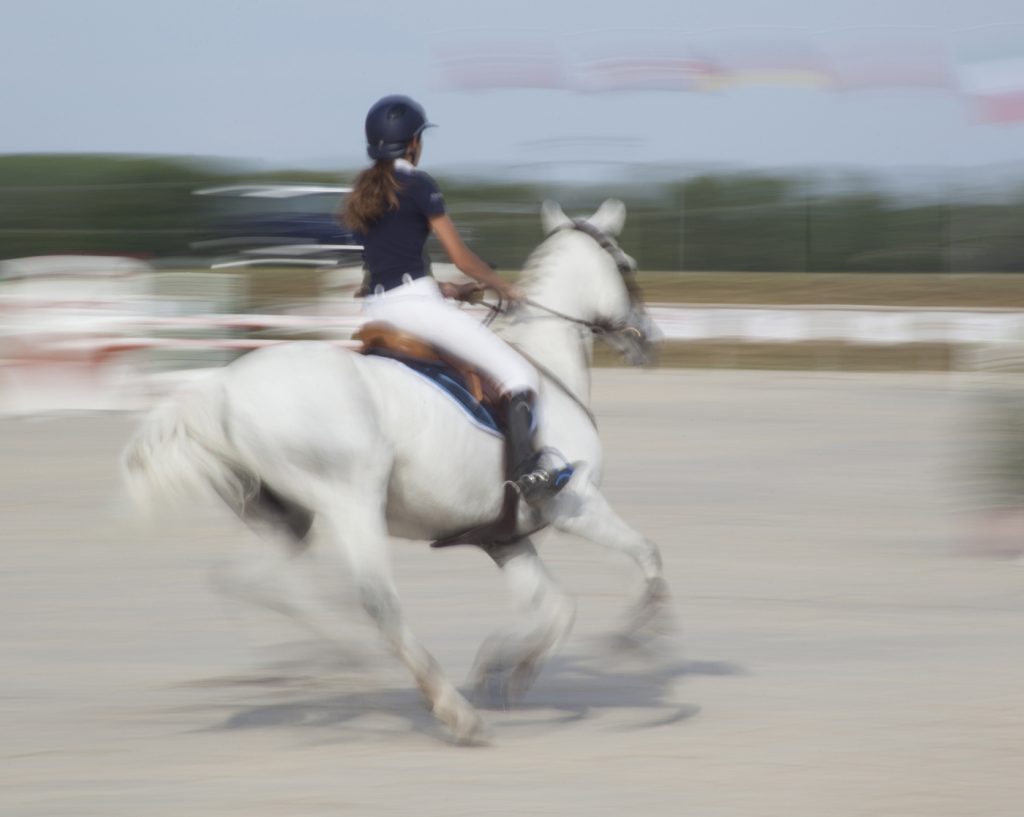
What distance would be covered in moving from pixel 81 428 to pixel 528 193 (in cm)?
2103

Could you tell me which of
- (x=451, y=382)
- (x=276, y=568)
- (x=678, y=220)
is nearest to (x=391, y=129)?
(x=451, y=382)

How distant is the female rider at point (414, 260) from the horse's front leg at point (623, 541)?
0.46 feet

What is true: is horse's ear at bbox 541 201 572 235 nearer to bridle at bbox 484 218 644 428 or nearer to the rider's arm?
bridle at bbox 484 218 644 428

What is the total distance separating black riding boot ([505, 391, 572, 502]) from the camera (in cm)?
657

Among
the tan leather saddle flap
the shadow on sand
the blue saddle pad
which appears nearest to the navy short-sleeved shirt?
the tan leather saddle flap

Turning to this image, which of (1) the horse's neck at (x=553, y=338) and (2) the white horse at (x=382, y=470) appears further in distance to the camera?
(1) the horse's neck at (x=553, y=338)

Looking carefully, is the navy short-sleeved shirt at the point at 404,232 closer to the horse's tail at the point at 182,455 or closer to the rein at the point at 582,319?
the rein at the point at 582,319

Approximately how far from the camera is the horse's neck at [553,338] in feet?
23.8

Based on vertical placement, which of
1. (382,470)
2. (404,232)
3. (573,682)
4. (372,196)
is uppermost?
(372,196)

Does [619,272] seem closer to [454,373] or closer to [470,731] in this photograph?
[454,373]

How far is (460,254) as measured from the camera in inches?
260

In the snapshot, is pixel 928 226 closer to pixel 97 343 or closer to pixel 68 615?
pixel 97 343

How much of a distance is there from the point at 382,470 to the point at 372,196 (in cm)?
103

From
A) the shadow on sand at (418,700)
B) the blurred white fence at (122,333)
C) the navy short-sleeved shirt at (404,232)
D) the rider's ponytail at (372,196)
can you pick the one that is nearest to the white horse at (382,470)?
the shadow on sand at (418,700)
